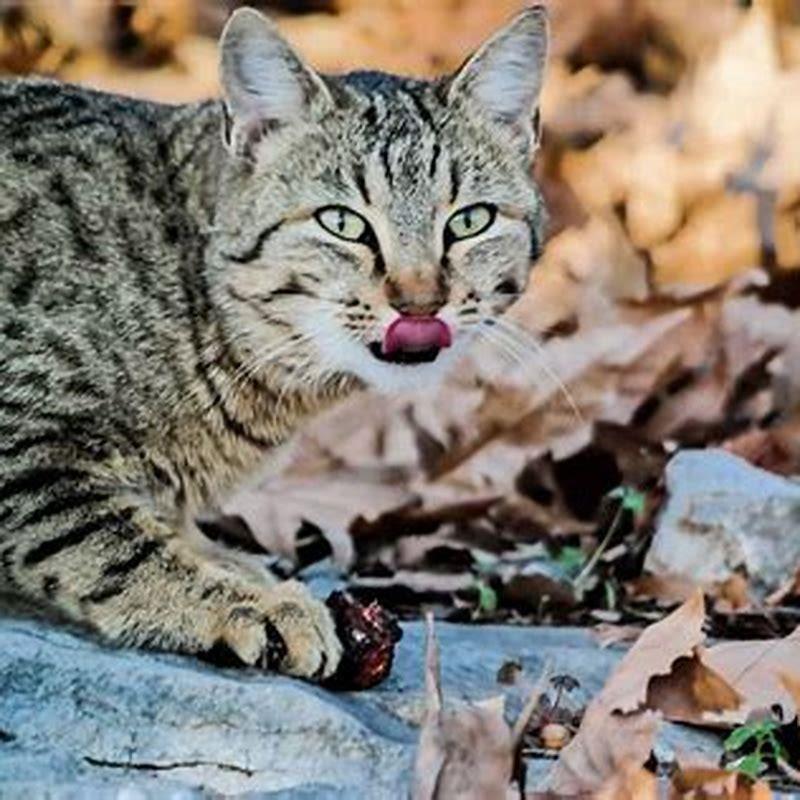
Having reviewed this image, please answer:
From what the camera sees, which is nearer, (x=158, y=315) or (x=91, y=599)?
(x=91, y=599)

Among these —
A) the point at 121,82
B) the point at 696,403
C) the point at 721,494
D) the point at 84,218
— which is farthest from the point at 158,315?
the point at 121,82

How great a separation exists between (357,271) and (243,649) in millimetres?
714

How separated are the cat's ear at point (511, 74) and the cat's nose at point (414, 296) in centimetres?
46

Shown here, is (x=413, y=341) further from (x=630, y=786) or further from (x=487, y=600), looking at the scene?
(x=630, y=786)

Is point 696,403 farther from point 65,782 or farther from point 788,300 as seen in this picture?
point 65,782

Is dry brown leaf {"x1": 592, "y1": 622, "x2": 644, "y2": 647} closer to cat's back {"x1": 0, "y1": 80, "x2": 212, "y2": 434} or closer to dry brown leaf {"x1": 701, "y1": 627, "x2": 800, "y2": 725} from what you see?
dry brown leaf {"x1": 701, "y1": 627, "x2": 800, "y2": 725}

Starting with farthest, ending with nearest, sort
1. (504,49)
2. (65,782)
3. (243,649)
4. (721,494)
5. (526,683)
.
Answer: (721,494) → (504,49) → (526,683) → (243,649) → (65,782)

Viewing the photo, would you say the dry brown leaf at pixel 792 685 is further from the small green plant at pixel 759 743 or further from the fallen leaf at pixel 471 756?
the fallen leaf at pixel 471 756

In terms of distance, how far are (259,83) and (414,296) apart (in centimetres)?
50

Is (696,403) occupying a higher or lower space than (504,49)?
lower

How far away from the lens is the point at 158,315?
4.52 m

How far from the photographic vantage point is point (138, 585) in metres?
4.17

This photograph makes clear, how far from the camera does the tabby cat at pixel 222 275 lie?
14.2 feet

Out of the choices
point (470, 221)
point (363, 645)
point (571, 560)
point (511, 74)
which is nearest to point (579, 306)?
point (571, 560)
